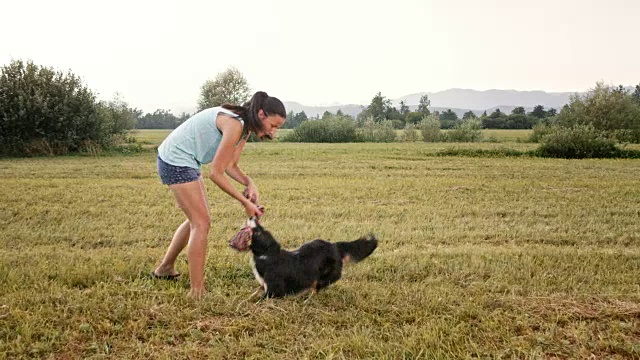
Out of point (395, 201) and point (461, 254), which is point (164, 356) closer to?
point (461, 254)

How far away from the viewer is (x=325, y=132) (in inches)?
1761

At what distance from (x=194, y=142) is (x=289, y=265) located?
148cm

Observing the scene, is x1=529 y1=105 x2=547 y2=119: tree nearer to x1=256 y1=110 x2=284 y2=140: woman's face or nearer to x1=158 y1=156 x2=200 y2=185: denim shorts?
x1=256 y1=110 x2=284 y2=140: woman's face

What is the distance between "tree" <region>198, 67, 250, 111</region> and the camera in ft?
167

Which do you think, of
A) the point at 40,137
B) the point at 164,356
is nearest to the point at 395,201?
the point at 164,356

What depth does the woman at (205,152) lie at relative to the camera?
423 cm

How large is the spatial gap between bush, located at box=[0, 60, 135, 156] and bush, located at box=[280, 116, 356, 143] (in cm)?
2247

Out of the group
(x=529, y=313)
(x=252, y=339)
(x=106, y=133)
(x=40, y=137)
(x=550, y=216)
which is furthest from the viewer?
(x=106, y=133)

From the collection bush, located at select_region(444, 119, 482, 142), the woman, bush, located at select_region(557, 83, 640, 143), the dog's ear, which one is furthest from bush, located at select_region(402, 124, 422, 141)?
the dog's ear

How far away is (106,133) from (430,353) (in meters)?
24.6

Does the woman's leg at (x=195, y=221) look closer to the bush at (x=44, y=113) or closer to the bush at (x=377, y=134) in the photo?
the bush at (x=44, y=113)

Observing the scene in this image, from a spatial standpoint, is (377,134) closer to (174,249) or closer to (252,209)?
(174,249)

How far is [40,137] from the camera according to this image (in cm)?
2253

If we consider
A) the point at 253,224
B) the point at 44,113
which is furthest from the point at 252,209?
the point at 44,113
